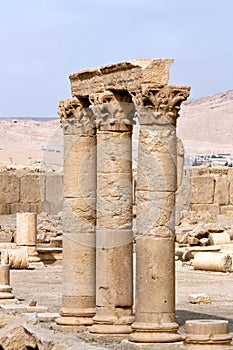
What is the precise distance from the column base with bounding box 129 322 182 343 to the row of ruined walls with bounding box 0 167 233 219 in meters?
23.4

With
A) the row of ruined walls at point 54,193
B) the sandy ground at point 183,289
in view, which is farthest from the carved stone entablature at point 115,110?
the row of ruined walls at point 54,193

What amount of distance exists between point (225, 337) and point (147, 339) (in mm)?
943

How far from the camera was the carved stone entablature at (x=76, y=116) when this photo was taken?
54.0 feet

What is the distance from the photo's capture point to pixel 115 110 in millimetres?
15352

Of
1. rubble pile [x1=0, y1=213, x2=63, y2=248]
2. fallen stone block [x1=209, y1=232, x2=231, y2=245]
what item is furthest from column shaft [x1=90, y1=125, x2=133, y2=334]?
rubble pile [x1=0, y1=213, x2=63, y2=248]

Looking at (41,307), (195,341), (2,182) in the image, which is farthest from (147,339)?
(2,182)

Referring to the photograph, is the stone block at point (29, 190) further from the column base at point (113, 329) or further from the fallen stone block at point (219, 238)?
the column base at point (113, 329)

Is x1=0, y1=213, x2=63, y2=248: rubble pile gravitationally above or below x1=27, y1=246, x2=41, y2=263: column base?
above

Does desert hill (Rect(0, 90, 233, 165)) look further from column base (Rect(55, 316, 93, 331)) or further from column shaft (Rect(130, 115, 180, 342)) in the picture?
column shaft (Rect(130, 115, 180, 342))

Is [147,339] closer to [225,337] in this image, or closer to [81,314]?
[225,337]

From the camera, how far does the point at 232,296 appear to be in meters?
22.3

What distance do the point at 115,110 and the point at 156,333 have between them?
3088 mm

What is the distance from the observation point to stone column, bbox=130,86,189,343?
14.1 meters

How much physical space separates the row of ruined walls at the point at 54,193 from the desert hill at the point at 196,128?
66819 millimetres
